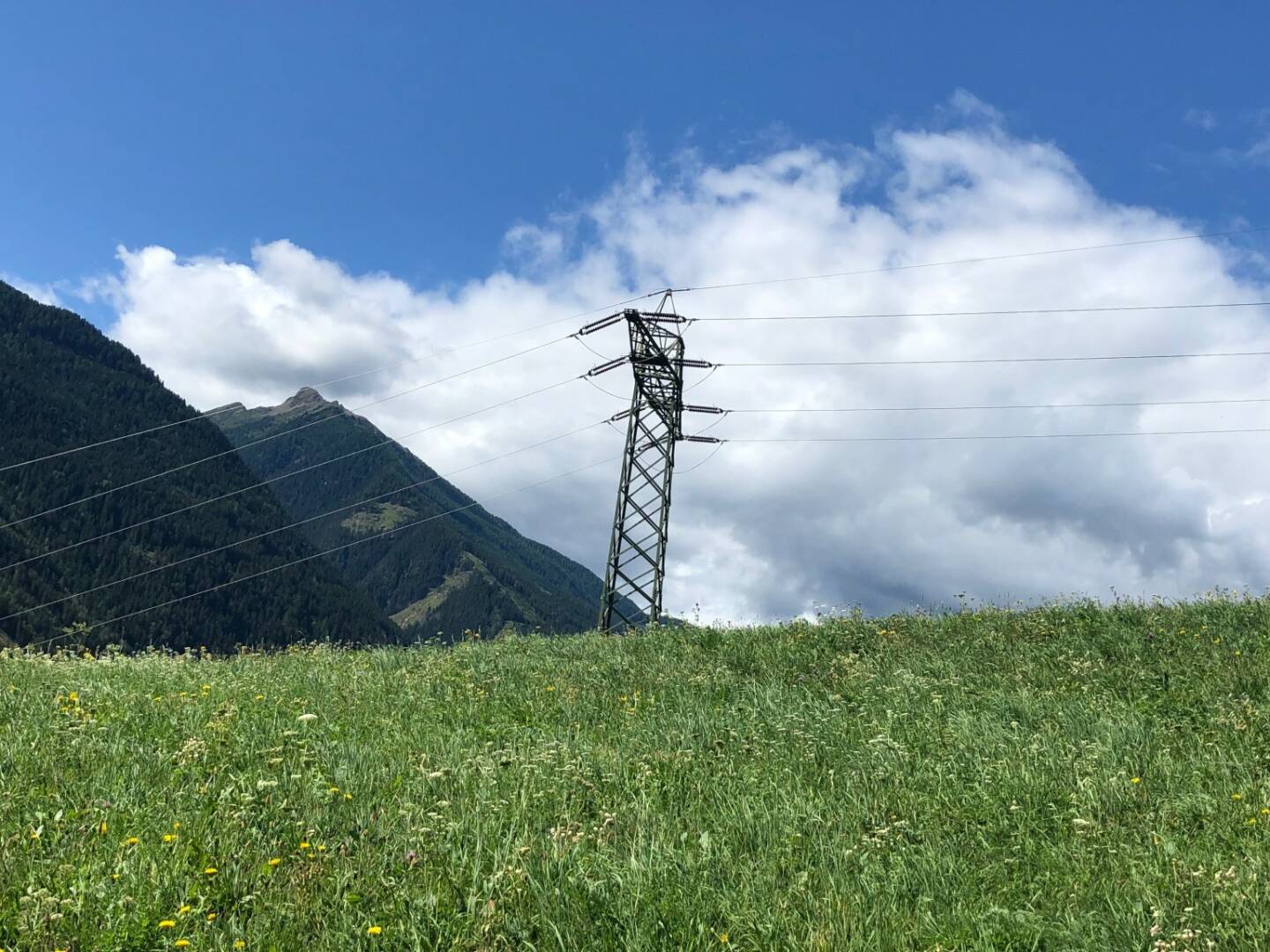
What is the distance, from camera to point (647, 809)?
6156 millimetres

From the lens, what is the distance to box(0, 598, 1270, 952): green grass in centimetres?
455

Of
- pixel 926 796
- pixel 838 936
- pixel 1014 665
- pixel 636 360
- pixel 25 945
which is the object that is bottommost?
pixel 25 945

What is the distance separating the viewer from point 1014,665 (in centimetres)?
1103

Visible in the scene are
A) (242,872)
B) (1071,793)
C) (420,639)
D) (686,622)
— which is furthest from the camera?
(686,622)

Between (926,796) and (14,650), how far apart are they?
1291 cm

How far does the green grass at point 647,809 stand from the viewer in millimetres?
4547

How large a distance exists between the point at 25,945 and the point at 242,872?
1072 millimetres

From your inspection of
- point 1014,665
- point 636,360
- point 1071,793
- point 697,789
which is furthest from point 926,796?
point 636,360

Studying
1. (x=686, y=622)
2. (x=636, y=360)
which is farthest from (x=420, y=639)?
(x=636, y=360)

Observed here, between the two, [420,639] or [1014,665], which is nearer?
[1014,665]

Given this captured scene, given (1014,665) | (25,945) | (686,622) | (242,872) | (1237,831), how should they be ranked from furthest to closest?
(686,622), (1014,665), (1237,831), (242,872), (25,945)

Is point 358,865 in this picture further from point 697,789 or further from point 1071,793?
point 1071,793

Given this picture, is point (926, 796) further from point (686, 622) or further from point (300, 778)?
point (686, 622)

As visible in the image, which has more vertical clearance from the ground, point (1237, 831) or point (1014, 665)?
point (1014, 665)
